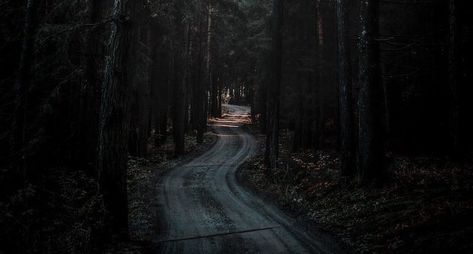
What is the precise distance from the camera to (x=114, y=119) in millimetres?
9516

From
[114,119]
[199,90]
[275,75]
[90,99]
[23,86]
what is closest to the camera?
[114,119]

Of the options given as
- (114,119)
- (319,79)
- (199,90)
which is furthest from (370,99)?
(199,90)

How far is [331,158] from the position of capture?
22.8 m

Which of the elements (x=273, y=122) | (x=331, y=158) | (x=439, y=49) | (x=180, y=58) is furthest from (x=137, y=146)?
(x=439, y=49)

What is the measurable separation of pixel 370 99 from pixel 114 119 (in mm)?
8367

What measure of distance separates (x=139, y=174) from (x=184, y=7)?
420 inches

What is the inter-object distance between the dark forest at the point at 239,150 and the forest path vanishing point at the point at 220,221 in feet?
0.24

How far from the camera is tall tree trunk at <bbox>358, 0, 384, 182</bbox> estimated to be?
13047 mm

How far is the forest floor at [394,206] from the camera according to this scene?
26.5 feet

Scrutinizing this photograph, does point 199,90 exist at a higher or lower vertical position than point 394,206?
higher

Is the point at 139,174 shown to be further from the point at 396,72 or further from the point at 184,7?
the point at 396,72

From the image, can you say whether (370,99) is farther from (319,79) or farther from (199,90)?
(199,90)

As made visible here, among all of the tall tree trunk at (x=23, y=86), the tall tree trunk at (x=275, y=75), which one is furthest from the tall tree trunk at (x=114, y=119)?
the tall tree trunk at (x=275, y=75)

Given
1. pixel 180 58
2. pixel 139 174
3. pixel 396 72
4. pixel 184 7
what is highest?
pixel 184 7
